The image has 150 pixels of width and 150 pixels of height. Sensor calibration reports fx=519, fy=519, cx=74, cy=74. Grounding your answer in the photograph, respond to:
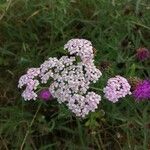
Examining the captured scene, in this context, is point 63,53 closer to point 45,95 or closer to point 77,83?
point 45,95

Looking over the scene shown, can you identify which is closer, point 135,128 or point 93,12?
point 135,128

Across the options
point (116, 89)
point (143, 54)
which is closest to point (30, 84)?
point (116, 89)

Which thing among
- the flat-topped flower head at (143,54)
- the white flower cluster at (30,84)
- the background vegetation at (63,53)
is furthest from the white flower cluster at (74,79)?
the flat-topped flower head at (143,54)

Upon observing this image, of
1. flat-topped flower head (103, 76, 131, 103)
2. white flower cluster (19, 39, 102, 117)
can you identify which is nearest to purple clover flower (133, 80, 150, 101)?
flat-topped flower head (103, 76, 131, 103)

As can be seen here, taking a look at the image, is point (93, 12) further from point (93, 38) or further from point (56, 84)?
point (56, 84)

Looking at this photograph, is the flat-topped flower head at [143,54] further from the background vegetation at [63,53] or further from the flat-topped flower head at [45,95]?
the flat-topped flower head at [45,95]

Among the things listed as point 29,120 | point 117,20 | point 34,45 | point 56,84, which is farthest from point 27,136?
point 117,20

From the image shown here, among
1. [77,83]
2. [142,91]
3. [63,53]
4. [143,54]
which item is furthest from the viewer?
[63,53]
